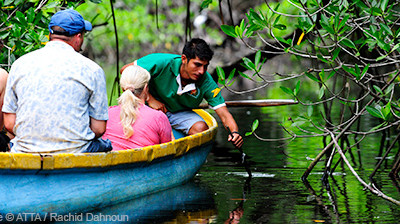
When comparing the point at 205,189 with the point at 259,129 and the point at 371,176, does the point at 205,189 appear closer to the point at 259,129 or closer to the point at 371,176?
the point at 371,176

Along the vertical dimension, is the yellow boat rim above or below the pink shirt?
below

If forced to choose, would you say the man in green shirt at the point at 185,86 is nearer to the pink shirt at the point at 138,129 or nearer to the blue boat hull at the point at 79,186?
the pink shirt at the point at 138,129

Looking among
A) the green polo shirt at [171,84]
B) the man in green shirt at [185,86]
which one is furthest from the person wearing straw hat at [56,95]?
the green polo shirt at [171,84]

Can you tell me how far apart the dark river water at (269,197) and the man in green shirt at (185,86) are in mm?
502

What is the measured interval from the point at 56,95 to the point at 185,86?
222cm

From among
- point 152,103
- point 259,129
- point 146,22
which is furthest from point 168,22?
point 152,103

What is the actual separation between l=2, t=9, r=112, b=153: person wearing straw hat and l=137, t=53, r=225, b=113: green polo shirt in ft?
5.87

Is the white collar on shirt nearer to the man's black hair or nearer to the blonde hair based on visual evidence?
the man's black hair

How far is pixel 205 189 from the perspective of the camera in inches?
242

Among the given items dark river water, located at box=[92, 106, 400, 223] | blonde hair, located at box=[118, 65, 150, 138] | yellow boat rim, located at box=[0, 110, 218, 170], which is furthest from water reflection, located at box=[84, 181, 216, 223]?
blonde hair, located at box=[118, 65, 150, 138]

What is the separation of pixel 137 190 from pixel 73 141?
963 mm

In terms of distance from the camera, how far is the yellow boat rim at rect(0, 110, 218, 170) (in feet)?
14.4

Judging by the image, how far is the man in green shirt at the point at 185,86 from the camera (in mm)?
6430

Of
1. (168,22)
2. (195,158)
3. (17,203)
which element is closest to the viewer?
(17,203)
